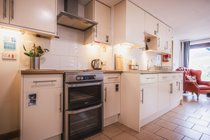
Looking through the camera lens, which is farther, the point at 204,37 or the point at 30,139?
the point at 204,37

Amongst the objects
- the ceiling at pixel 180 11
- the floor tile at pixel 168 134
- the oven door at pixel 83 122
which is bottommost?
the floor tile at pixel 168 134

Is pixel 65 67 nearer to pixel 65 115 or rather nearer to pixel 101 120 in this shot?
pixel 65 115

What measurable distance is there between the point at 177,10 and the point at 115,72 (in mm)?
2057

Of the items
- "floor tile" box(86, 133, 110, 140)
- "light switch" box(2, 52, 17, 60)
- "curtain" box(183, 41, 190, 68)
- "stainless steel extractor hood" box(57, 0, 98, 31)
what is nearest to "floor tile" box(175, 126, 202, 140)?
"floor tile" box(86, 133, 110, 140)

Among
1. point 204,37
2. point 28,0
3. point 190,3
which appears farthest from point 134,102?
point 204,37

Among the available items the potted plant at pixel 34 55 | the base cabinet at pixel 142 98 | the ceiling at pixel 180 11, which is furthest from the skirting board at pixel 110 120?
the ceiling at pixel 180 11

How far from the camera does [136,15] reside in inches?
94.3

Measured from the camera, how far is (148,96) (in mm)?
2029

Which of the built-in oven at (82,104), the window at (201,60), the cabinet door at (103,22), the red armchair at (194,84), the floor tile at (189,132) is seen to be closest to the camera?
the built-in oven at (82,104)

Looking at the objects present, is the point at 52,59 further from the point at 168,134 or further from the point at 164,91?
the point at 164,91

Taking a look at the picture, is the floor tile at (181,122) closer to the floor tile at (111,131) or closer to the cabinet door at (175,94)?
the cabinet door at (175,94)

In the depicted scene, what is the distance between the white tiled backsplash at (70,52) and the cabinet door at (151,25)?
55cm

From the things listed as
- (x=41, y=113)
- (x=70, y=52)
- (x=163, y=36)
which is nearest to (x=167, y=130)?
(x=41, y=113)

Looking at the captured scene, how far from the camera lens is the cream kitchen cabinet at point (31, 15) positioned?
1.36 metres
